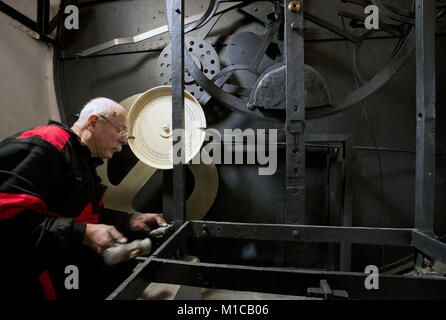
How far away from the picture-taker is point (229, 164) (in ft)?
5.44

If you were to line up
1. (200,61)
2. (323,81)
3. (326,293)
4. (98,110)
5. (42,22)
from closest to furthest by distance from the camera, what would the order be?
(326,293), (98,110), (323,81), (200,61), (42,22)

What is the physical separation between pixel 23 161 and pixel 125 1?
1743 millimetres

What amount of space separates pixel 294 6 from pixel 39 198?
1204 millimetres

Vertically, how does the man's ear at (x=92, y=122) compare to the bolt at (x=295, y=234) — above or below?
above

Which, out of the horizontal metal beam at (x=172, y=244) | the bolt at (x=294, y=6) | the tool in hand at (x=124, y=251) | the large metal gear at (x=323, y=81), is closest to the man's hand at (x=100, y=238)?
the tool in hand at (x=124, y=251)

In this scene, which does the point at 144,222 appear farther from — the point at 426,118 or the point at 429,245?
the point at 426,118

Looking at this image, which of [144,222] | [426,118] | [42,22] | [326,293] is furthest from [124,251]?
[42,22]

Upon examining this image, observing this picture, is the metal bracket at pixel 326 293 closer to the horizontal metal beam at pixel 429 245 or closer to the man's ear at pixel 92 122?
the horizontal metal beam at pixel 429 245

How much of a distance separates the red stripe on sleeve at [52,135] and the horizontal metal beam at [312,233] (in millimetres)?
669

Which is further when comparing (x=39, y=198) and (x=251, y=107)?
(x=251, y=107)

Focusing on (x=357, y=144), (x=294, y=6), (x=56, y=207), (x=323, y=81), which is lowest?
(x=56, y=207)

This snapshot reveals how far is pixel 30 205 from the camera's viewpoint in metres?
0.73

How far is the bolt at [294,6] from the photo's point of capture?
83cm
